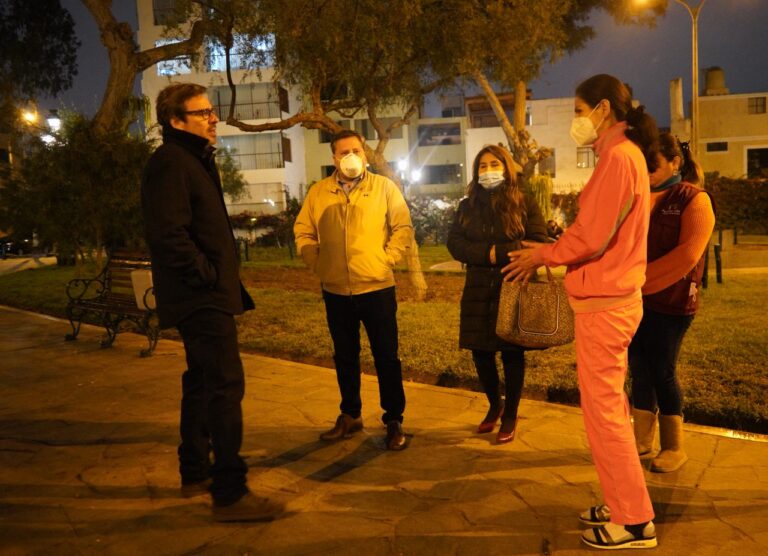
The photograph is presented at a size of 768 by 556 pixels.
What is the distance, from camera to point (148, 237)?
3482 millimetres

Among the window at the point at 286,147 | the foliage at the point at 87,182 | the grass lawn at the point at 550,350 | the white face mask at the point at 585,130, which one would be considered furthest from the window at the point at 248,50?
the window at the point at 286,147

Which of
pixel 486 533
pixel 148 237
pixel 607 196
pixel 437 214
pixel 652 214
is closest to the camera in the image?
pixel 607 196

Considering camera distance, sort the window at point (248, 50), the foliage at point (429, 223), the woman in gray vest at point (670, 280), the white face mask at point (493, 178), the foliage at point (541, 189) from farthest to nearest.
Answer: the foliage at point (429, 223) → the foliage at point (541, 189) → the window at point (248, 50) → the white face mask at point (493, 178) → the woman in gray vest at point (670, 280)

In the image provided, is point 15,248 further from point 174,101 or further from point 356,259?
point 174,101

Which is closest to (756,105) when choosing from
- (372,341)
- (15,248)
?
(15,248)

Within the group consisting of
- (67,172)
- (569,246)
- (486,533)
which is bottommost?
Result: (486,533)

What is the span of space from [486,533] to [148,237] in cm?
214

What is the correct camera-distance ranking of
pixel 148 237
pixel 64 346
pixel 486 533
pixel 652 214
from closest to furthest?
pixel 486 533, pixel 148 237, pixel 652 214, pixel 64 346

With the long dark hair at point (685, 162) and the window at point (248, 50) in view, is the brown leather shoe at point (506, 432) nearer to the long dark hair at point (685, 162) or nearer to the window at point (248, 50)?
the long dark hair at point (685, 162)

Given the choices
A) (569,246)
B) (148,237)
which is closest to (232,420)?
(148,237)

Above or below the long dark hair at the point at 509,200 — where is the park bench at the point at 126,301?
below

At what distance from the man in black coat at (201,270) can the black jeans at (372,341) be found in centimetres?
102

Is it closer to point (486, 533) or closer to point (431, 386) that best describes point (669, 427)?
point (486, 533)

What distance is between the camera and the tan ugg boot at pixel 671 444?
395cm
